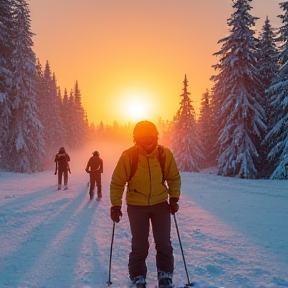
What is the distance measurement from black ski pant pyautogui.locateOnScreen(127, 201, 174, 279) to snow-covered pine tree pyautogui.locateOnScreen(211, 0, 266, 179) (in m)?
18.5

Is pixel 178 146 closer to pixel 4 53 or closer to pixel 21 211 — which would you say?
pixel 4 53

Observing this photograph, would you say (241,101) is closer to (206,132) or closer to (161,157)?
(206,132)

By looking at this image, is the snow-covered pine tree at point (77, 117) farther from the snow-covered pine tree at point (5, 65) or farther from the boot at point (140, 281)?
the boot at point (140, 281)

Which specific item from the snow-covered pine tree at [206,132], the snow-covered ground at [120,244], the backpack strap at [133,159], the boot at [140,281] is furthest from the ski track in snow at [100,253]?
the snow-covered pine tree at [206,132]

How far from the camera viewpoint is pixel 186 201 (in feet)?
35.7

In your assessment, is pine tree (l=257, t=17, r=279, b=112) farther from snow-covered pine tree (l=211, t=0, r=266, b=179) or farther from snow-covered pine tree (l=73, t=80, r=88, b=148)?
snow-covered pine tree (l=73, t=80, r=88, b=148)

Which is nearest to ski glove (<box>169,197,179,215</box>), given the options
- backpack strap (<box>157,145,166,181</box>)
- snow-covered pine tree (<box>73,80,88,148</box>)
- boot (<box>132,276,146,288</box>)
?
backpack strap (<box>157,145,166,181</box>)

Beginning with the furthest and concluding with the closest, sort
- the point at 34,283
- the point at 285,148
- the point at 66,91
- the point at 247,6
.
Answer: the point at 66,91
the point at 247,6
the point at 285,148
the point at 34,283

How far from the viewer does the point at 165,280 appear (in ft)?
12.6

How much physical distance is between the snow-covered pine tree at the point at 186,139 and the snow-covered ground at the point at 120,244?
2290 centimetres

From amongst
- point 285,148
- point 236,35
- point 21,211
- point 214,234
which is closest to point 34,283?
point 214,234

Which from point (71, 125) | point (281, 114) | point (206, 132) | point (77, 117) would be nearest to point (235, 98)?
point (281, 114)

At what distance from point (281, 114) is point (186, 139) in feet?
49.6

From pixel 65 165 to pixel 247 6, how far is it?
64.1 feet
